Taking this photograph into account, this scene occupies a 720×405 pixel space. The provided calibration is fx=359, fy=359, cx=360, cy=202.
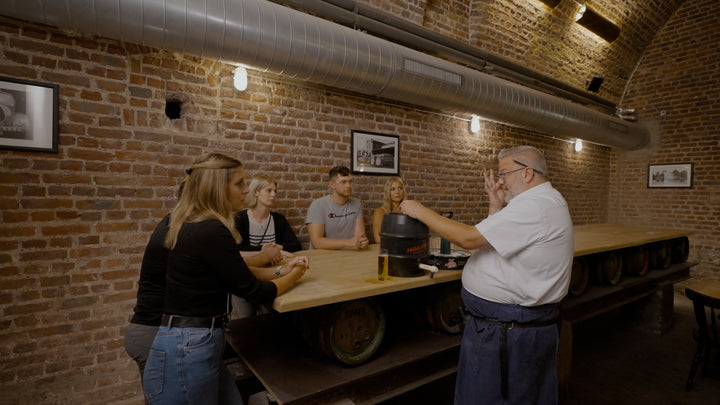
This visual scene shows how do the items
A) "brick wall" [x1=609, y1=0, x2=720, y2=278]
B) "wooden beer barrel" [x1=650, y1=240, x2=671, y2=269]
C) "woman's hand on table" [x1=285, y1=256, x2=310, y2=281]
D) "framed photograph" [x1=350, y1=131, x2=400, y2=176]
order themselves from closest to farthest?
"woman's hand on table" [x1=285, y1=256, x2=310, y2=281]
"framed photograph" [x1=350, y1=131, x2=400, y2=176]
"wooden beer barrel" [x1=650, y1=240, x2=671, y2=269]
"brick wall" [x1=609, y1=0, x2=720, y2=278]

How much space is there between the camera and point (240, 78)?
11.0 feet

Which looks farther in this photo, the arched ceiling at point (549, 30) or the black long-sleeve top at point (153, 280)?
the arched ceiling at point (549, 30)

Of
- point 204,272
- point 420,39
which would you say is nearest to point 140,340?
point 204,272

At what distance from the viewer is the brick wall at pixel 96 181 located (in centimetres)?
249

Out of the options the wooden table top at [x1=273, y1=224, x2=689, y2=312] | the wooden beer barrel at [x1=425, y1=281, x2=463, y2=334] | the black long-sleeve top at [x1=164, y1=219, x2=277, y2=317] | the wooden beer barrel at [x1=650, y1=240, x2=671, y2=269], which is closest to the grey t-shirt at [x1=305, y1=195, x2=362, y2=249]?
the wooden table top at [x1=273, y1=224, x2=689, y2=312]

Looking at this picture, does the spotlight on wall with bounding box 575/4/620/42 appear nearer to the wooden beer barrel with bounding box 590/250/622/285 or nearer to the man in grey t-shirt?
the wooden beer barrel with bounding box 590/250/622/285

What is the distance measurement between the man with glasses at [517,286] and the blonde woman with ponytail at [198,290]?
979 millimetres

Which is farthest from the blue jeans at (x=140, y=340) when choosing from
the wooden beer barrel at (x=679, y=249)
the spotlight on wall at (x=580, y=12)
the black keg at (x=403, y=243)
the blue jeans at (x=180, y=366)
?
the spotlight on wall at (x=580, y=12)

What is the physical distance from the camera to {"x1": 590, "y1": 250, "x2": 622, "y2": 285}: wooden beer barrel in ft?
13.2

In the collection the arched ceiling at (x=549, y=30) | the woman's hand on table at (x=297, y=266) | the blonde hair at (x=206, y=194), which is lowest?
the woman's hand on table at (x=297, y=266)

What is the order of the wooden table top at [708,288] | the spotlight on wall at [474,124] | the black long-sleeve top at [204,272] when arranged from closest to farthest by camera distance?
the black long-sleeve top at [204,272] < the wooden table top at [708,288] < the spotlight on wall at [474,124]

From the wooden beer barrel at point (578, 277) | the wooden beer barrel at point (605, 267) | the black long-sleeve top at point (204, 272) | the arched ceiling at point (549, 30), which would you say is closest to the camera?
the black long-sleeve top at point (204, 272)

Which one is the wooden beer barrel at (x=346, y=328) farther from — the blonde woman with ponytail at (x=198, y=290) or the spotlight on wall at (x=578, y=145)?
the spotlight on wall at (x=578, y=145)

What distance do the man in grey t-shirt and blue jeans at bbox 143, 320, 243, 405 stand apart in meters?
1.78
